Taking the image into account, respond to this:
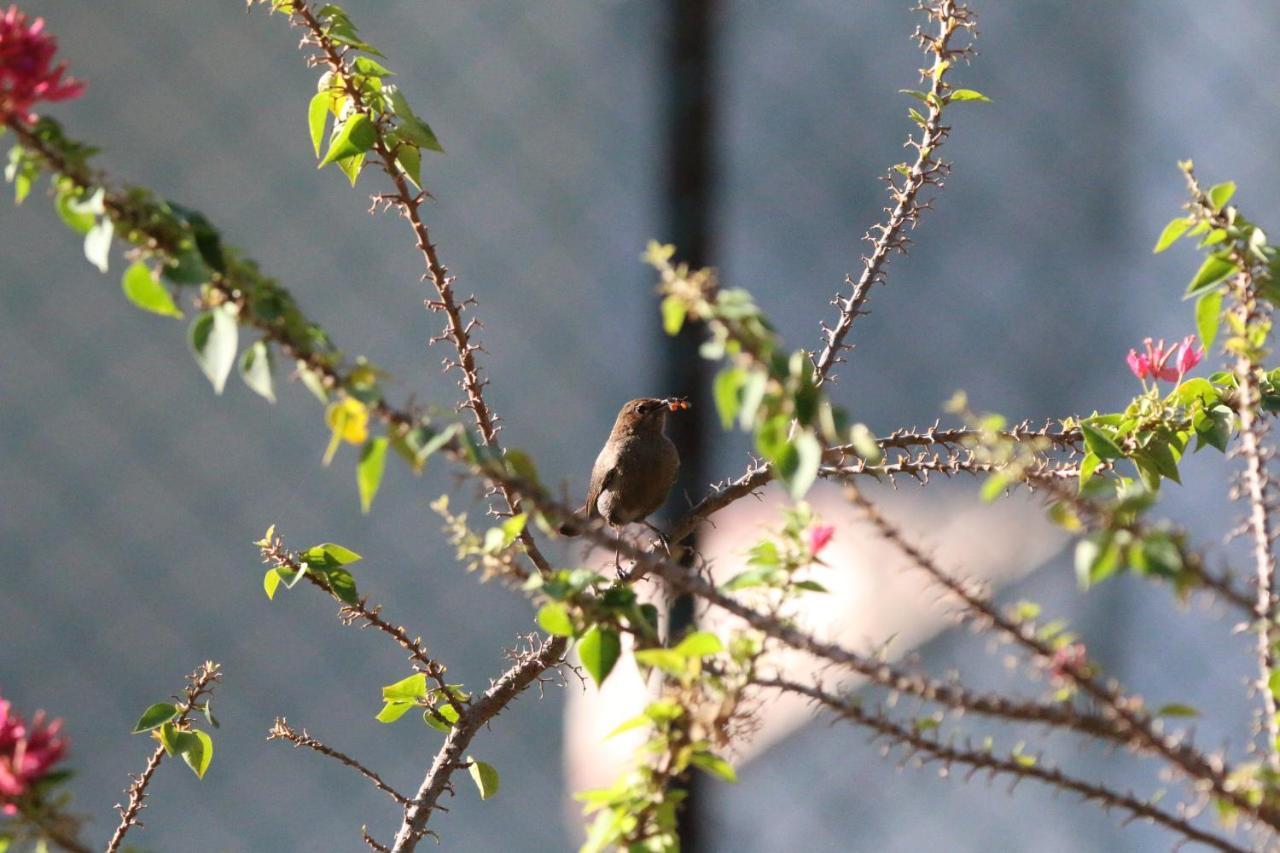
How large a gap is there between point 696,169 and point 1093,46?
4.51 ft

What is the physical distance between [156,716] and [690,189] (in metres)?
1.88

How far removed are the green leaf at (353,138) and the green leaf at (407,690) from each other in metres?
0.35

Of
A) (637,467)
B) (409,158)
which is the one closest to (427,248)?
(409,158)

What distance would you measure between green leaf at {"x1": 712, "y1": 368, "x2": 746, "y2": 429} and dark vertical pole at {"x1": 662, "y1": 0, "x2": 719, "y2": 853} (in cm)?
176

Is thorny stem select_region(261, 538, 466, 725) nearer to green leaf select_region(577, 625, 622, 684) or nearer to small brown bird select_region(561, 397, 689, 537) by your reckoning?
green leaf select_region(577, 625, 622, 684)

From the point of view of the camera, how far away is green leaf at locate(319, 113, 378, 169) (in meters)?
0.88

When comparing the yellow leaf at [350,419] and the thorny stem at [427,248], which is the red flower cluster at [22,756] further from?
the thorny stem at [427,248]

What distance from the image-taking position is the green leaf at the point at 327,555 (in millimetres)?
902

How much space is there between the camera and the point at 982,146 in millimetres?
3332

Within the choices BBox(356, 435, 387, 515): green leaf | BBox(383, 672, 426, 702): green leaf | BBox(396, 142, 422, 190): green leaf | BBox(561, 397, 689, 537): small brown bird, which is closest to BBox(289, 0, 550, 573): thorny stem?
BBox(396, 142, 422, 190): green leaf

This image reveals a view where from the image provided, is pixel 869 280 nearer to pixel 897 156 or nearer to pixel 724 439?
pixel 724 439

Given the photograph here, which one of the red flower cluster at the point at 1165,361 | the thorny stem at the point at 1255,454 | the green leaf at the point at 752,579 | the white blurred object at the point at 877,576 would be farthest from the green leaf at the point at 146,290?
the white blurred object at the point at 877,576

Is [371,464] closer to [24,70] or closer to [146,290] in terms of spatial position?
[146,290]

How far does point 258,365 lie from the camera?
57 centimetres
